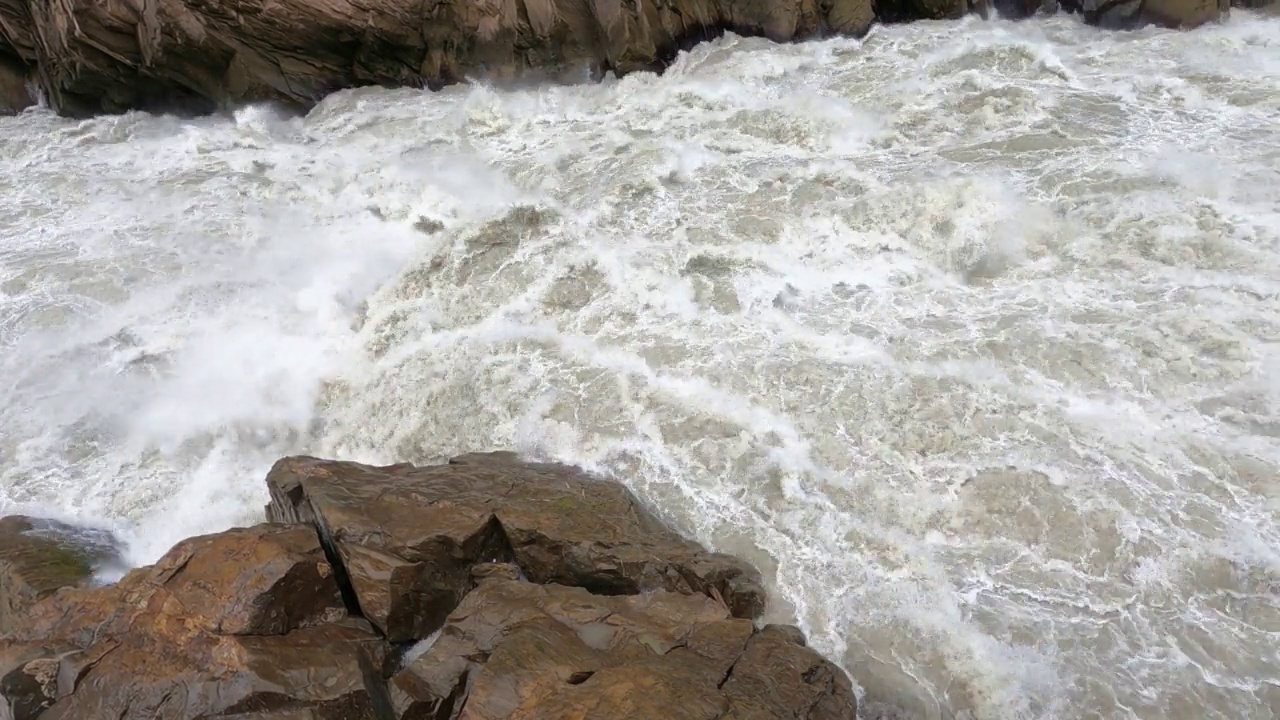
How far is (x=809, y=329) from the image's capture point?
8.23 m

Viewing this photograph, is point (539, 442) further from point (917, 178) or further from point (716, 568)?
point (917, 178)

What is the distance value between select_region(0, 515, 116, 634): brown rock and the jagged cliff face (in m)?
9.13

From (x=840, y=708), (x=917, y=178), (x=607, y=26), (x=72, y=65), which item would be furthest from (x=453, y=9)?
(x=840, y=708)

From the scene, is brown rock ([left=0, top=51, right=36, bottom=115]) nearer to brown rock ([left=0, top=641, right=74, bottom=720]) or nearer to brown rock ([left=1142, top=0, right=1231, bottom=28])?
brown rock ([left=0, top=641, right=74, bottom=720])

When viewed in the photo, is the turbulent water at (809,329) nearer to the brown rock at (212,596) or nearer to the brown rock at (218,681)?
the brown rock at (212,596)

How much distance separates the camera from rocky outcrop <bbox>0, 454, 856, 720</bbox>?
4605 millimetres

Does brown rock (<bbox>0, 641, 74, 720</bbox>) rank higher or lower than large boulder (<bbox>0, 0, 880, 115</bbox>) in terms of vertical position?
lower

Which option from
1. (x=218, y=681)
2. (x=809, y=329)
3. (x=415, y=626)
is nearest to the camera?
(x=218, y=681)

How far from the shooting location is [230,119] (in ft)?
44.6

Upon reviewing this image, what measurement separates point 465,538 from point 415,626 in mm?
690

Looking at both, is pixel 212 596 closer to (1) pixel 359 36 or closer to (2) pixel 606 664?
(2) pixel 606 664

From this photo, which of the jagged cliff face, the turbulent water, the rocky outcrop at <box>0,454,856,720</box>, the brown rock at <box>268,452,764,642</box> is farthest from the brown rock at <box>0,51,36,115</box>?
the brown rock at <box>268,452,764,642</box>

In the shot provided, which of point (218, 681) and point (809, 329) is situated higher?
point (809, 329)

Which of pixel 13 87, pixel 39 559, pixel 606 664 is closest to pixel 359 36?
pixel 13 87
